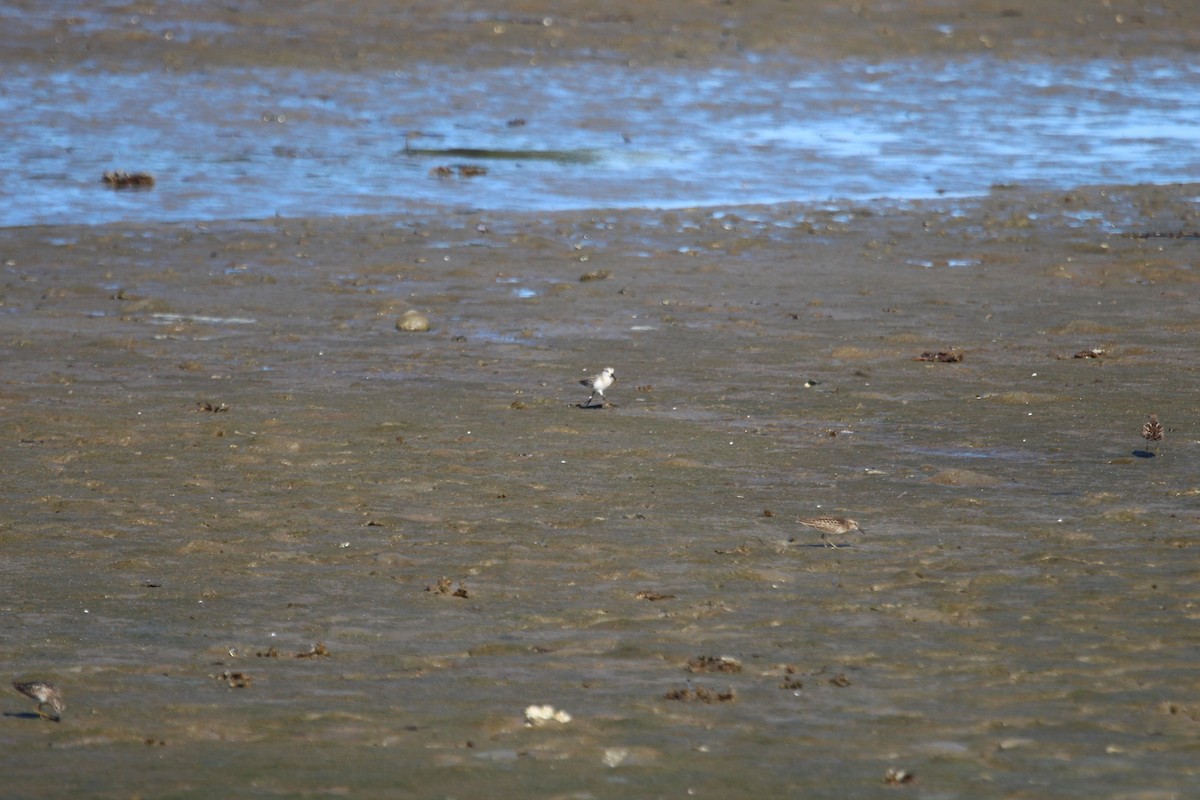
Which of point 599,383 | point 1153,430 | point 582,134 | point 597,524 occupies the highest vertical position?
point 582,134

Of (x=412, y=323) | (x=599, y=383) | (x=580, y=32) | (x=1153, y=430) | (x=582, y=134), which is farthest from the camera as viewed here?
(x=580, y=32)

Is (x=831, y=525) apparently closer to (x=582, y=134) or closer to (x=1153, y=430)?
(x=1153, y=430)

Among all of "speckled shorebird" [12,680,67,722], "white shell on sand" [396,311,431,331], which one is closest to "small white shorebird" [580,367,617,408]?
"white shell on sand" [396,311,431,331]

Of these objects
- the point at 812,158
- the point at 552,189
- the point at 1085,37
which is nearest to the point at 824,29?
the point at 1085,37

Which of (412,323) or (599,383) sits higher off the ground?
(412,323)

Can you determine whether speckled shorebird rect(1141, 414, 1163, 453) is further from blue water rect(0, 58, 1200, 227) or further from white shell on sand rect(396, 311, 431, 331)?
blue water rect(0, 58, 1200, 227)

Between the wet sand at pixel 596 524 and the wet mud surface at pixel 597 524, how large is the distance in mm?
23

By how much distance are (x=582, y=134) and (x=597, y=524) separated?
553 inches

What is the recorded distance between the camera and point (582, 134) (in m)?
20.8

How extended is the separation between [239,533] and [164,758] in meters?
2.32

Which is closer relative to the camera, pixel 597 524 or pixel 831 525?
pixel 831 525

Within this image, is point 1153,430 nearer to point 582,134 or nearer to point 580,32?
point 582,134

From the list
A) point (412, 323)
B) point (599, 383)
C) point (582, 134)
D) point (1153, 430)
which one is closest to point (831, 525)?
point (1153, 430)

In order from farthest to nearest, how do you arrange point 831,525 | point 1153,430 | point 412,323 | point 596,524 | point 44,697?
point 412,323 → point 1153,430 → point 596,524 → point 831,525 → point 44,697
